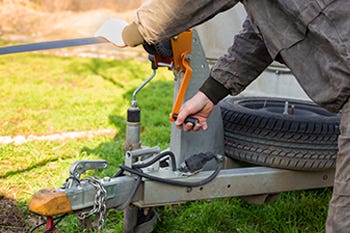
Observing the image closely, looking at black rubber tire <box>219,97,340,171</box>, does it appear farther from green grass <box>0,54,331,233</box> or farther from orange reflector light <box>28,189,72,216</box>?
orange reflector light <box>28,189,72,216</box>

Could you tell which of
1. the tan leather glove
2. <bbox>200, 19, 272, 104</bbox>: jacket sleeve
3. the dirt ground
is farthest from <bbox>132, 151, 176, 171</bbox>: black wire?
the dirt ground

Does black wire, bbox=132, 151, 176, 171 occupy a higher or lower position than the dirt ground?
lower

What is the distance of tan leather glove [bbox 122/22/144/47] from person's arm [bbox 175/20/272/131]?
0.41m

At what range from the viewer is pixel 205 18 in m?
2.00

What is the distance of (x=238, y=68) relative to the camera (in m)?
2.41

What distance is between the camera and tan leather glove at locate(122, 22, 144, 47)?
218cm

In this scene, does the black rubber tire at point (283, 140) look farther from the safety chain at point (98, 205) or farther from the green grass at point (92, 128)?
the safety chain at point (98, 205)

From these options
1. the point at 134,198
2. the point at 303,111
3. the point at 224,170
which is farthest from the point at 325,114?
the point at 134,198

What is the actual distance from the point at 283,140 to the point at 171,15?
1.07m

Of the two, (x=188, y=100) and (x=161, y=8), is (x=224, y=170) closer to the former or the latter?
(x=188, y=100)

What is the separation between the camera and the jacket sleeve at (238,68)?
241 cm

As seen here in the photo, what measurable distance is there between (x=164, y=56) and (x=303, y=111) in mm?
1188

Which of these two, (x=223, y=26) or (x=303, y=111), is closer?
(x=303, y=111)

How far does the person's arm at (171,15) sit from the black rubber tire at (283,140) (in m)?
0.94
